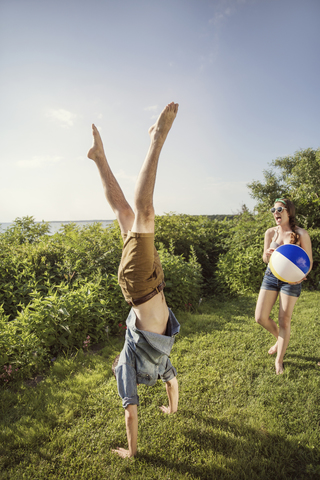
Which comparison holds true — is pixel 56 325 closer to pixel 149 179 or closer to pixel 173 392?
pixel 173 392

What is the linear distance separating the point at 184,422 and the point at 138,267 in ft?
5.50

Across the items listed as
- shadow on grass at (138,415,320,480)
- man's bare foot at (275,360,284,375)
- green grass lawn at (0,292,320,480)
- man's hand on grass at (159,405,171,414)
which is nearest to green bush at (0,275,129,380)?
green grass lawn at (0,292,320,480)

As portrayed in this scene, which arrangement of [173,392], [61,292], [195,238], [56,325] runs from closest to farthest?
[173,392] → [56,325] → [61,292] → [195,238]

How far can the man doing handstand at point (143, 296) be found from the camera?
159 cm

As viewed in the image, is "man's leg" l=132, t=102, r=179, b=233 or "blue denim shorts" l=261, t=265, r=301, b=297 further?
"blue denim shorts" l=261, t=265, r=301, b=297

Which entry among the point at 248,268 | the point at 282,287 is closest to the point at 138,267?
the point at 282,287

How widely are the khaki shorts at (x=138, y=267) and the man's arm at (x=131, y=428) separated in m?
0.80

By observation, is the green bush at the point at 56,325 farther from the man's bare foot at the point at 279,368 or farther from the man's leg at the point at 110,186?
the man's bare foot at the point at 279,368

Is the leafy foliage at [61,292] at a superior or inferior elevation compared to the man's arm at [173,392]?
superior

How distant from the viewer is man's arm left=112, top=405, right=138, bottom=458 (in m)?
1.78

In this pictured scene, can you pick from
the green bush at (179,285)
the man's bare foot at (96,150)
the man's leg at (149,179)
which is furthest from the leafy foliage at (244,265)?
the man's leg at (149,179)

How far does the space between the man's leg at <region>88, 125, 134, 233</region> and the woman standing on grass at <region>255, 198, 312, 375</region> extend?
189 cm

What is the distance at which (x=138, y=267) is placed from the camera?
1.66 meters

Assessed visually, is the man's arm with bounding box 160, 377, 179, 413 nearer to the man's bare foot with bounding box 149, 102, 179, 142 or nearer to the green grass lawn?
the green grass lawn
